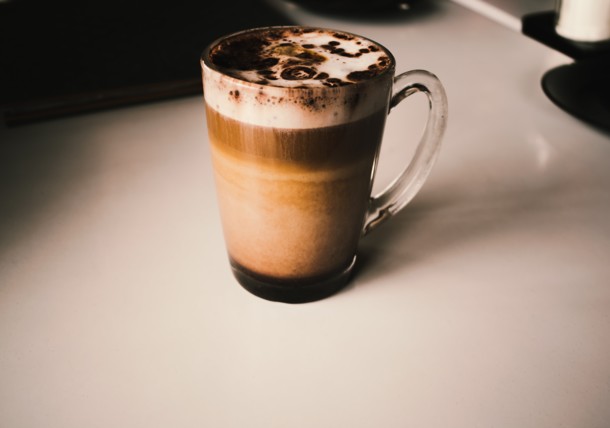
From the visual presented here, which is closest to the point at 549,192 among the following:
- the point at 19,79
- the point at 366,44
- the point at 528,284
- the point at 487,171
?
the point at 487,171

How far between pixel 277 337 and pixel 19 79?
0.65m

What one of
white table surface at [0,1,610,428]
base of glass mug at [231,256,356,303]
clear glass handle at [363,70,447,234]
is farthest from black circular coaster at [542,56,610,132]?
base of glass mug at [231,256,356,303]

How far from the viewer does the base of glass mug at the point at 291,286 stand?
50 cm

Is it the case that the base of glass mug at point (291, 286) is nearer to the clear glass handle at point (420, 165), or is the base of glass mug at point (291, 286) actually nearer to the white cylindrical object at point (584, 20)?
the clear glass handle at point (420, 165)

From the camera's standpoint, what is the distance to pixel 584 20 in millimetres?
877

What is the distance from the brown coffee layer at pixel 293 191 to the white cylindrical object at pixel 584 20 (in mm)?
589

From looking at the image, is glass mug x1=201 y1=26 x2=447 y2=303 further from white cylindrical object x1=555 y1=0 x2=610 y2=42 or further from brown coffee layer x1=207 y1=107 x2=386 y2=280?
white cylindrical object x1=555 y1=0 x2=610 y2=42

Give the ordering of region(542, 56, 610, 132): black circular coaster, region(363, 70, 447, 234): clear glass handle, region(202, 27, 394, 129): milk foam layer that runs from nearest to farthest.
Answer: region(202, 27, 394, 129): milk foam layer
region(363, 70, 447, 234): clear glass handle
region(542, 56, 610, 132): black circular coaster

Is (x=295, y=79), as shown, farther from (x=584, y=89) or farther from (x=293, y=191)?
(x=584, y=89)

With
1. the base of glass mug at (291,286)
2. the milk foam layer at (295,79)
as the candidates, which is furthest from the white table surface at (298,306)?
the milk foam layer at (295,79)

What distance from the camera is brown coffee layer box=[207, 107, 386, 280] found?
1.38 feet

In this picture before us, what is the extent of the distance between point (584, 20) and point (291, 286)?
26.5 inches

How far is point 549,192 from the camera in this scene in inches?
26.5

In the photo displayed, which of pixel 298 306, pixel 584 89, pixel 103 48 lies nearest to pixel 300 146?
pixel 298 306
